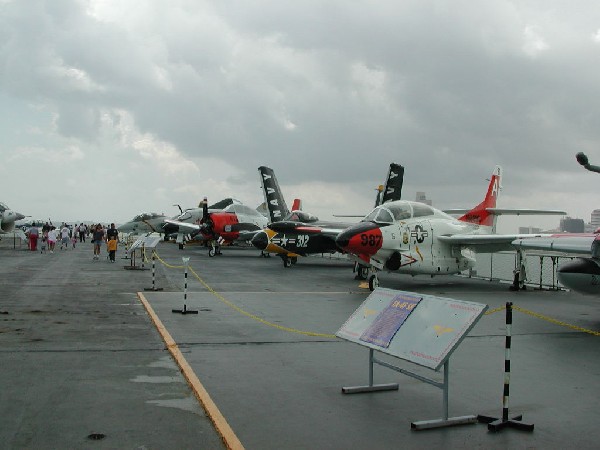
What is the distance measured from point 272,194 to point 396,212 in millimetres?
19345

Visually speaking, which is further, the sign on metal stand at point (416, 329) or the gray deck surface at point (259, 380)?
the sign on metal stand at point (416, 329)

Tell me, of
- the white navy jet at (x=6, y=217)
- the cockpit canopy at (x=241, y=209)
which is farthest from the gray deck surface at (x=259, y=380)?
the white navy jet at (x=6, y=217)

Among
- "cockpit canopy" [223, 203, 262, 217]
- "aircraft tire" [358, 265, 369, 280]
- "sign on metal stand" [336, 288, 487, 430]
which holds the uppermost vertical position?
"cockpit canopy" [223, 203, 262, 217]

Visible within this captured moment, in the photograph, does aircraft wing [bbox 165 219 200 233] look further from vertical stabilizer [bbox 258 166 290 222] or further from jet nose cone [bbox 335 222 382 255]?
jet nose cone [bbox 335 222 382 255]

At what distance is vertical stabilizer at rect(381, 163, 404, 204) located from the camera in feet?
87.9

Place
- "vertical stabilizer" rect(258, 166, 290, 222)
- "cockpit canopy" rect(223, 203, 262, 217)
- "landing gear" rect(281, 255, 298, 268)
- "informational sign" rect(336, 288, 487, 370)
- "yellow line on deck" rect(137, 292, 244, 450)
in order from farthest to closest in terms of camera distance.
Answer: "cockpit canopy" rect(223, 203, 262, 217), "vertical stabilizer" rect(258, 166, 290, 222), "landing gear" rect(281, 255, 298, 268), "informational sign" rect(336, 288, 487, 370), "yellow line on deck" rect(137, 292, 244, 450)

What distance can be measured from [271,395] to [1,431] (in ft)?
9.37

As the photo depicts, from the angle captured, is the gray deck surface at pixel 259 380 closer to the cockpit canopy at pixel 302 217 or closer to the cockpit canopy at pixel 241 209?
the cockpit canopy at pixel 302 217

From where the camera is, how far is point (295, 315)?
1348 cm

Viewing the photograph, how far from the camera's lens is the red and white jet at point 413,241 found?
733 inches

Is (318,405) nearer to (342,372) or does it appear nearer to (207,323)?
(342,372)

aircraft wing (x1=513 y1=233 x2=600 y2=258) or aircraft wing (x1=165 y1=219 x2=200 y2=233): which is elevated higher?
aircraft wing (x1=165 y1=219 x2=200 y2=233)

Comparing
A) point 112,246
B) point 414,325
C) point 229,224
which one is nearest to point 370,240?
point 414,325

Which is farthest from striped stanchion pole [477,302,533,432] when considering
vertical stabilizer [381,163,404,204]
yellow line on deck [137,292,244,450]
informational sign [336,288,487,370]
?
vertical stabilizer [381,163,404,204]
